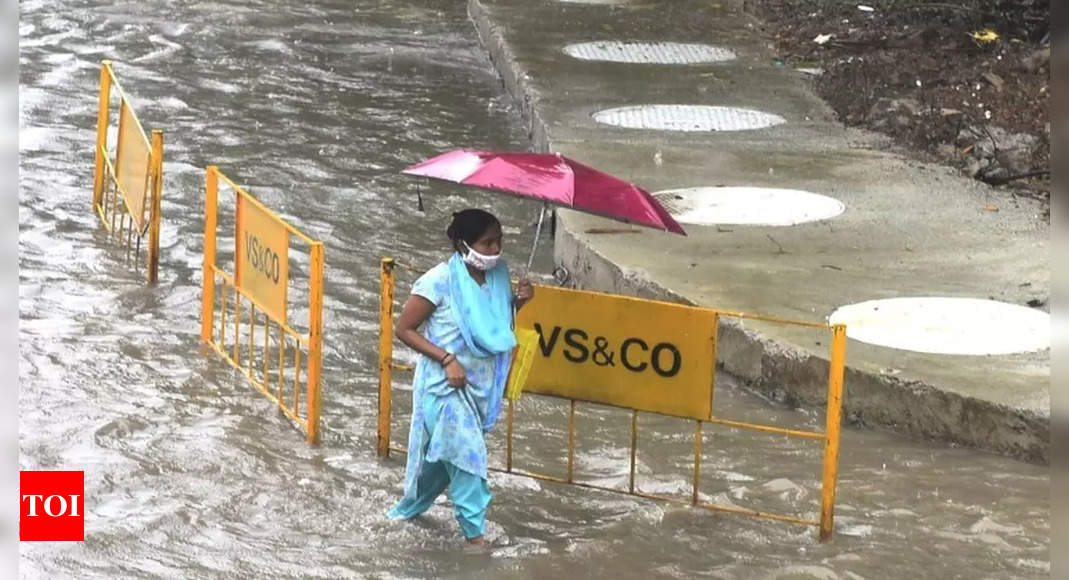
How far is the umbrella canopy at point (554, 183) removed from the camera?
5.73 m

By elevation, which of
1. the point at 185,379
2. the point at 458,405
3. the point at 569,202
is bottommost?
the point at 185,379

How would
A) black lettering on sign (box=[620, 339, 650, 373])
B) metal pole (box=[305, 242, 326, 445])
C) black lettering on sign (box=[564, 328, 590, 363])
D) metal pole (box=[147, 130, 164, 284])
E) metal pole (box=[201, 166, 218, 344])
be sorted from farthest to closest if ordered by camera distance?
metal pole (box=[147, 130, 164, 284]) → metal pole (box=[201, 166, 218, 344]) → metal pole (box=[305, 242, 326, 445]) → black lettering on sign (box=[564, 328, 590, 363]) → black lettering on sign (box=[620, 339, 650, 373])

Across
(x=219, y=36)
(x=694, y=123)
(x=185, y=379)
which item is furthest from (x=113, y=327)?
(x=219, y=36)

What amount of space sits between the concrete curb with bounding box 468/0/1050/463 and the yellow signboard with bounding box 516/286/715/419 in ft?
4.53

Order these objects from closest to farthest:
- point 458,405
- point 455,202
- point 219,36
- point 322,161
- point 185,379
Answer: point 458,405 → point 185,379 → point 455,202 → point 322,161 → point 219,36

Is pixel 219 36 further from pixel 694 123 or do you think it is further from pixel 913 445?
pixel 913 445

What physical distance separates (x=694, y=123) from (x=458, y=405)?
23.0 ft

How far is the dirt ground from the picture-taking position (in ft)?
37.5

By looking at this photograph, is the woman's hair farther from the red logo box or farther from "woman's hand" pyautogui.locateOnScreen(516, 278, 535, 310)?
the red logo box

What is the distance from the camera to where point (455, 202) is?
1168 cm

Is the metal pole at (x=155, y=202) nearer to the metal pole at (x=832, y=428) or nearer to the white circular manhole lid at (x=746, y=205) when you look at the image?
the white circular manhole lid at (x=746, y=205)

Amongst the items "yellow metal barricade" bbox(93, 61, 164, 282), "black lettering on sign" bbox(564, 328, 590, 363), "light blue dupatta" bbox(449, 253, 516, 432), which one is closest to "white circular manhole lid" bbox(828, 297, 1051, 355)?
"black lettering on sign" bbox(564, 328, 590, 363)

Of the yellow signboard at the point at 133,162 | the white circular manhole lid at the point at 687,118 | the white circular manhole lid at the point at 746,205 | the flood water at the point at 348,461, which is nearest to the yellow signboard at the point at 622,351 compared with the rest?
the flood water at the point at 348,461

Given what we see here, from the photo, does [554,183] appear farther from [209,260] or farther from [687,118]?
[687,118]
